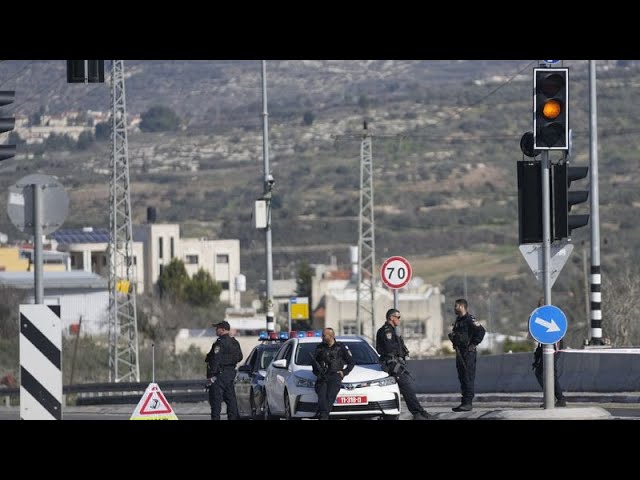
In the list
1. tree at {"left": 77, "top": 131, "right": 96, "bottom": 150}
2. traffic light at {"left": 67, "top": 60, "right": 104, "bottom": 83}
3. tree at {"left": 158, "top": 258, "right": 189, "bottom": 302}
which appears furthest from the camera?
tree at {"left": 77, "top": 131, "right": 96, "bottom": 150}

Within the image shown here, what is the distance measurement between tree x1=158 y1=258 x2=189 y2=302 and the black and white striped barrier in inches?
3916

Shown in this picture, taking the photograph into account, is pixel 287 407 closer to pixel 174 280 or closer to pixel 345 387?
pixel 345 387

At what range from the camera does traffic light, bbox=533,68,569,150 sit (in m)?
19.3

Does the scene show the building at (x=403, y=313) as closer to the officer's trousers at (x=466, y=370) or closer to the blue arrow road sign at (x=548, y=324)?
the officer's trousers at (x=466, y=370)

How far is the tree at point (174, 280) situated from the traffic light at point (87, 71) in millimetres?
93621

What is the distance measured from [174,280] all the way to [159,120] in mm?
72388

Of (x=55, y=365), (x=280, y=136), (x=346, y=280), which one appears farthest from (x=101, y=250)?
(x=55, y=365)

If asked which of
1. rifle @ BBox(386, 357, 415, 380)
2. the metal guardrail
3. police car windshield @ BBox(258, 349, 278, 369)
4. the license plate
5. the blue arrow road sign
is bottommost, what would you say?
the metal guardrail

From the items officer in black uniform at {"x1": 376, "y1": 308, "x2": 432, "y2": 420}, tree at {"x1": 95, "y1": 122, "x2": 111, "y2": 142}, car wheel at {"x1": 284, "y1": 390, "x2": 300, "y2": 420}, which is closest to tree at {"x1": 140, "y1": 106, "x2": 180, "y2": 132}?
tree at {"x1": 95, "y1": 122, "x2": 111, "y2": 142}

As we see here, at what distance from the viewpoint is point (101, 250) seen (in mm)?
119188

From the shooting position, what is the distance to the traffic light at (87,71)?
19688 mm

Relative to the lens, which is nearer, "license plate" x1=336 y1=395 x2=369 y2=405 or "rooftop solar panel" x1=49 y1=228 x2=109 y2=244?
"license plate" x1=336 y1=395 x2=369 y2=405

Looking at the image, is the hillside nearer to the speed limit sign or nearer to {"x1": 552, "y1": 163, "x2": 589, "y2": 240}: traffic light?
the speed limit sign
